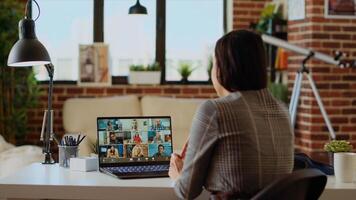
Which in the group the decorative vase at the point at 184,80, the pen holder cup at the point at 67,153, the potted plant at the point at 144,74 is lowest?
the pen holder cup at the point at 67,153

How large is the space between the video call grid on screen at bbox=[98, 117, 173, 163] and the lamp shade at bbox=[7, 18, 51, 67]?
38 cm

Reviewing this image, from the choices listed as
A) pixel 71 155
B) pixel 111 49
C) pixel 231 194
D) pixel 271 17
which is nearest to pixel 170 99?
pixel 111 49

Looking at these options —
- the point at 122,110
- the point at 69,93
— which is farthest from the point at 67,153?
the point at 69,93

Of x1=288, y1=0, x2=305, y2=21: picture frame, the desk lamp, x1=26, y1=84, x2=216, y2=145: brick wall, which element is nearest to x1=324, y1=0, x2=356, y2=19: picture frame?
x1=288, y1=0, x2=305, y2=21: picture frame

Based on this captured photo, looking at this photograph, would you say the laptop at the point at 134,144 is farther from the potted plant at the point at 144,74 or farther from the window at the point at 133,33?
the window at the point at 133,33

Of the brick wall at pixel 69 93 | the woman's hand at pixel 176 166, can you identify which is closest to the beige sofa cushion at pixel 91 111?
the brick wall at pixel 69 93

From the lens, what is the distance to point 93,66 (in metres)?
5.72

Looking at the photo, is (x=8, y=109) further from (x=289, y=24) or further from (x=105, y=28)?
(x=289, y=24)

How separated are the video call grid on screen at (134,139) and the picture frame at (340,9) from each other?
2.79m

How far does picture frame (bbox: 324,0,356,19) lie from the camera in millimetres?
5008

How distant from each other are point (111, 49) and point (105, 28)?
0.22 m

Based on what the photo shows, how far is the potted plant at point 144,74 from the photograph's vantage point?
227 inches

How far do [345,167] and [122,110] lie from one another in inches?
127

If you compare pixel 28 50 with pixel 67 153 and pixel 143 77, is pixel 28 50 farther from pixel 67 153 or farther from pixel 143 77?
pixel 143 77
